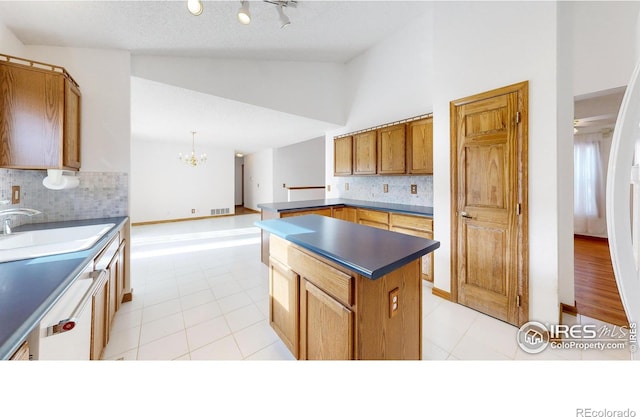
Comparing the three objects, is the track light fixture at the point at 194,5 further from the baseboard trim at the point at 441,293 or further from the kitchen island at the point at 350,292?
the baseboard trim at the point at 441,293

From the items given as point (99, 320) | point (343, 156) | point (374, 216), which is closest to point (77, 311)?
point (99, 320)

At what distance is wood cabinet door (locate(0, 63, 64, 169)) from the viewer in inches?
68.2

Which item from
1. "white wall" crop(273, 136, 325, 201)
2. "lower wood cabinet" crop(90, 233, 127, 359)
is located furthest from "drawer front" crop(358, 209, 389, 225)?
"white wall" crop(273, 136, 325, 201)

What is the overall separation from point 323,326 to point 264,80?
3460 mm

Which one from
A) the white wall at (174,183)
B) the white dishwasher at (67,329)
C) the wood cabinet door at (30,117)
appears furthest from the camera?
the white wall at (174,183)

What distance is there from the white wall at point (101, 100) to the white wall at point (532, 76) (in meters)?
3.34

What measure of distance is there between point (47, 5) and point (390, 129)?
3490 mm

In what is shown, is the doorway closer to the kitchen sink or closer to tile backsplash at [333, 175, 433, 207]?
tile backsplash at [333, 175, 433, 207]

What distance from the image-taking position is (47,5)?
1822mm

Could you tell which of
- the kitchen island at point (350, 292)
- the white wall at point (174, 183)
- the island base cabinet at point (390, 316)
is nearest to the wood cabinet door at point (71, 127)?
the kitchen island at point (350, 292)

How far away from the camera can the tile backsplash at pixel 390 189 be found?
132 inches

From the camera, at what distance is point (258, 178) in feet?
29.1

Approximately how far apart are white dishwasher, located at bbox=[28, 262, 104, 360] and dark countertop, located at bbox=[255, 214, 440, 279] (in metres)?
0.97
